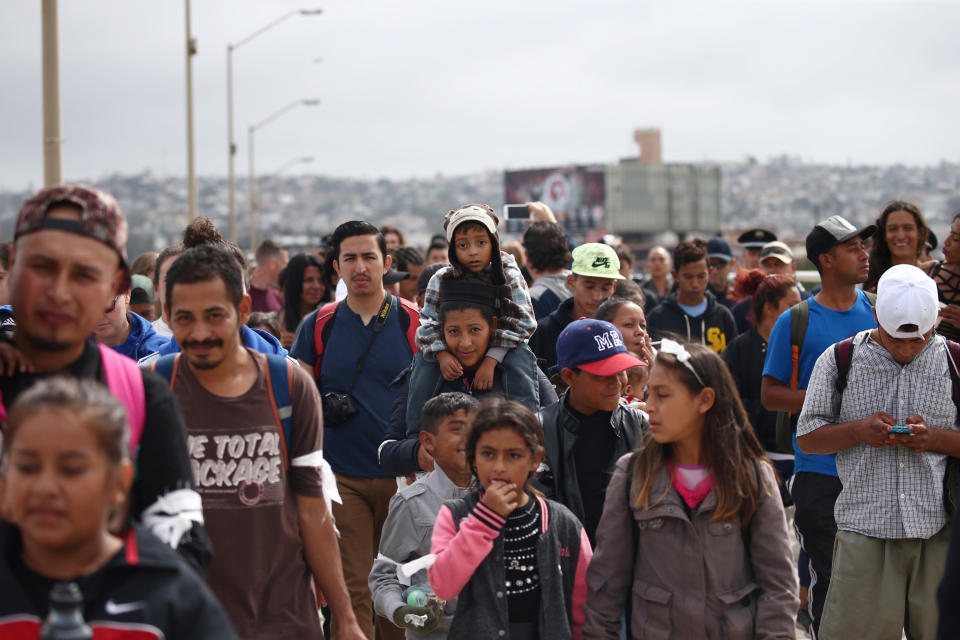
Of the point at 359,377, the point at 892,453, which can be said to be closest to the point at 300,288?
the point at 359,377

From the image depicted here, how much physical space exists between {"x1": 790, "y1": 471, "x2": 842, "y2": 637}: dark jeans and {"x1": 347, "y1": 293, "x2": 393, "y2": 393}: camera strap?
248cm

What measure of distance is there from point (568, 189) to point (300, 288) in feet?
296

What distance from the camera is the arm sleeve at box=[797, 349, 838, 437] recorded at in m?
5.23

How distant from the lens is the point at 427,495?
494 cm

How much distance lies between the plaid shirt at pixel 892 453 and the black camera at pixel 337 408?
253 cm

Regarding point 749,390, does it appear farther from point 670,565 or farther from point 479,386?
point 670,565

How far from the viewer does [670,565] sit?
397 cm

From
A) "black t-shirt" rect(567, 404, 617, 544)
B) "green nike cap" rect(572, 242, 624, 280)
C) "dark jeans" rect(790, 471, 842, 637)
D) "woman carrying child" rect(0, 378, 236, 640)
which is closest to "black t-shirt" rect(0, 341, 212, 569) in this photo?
"woman carrying child" rect(0, 378, 236, 640)

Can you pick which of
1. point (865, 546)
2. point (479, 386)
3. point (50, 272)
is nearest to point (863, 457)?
point (865, 546)

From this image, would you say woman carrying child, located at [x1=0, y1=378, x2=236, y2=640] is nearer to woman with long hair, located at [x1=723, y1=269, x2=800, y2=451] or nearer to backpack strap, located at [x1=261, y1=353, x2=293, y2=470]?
backpack strap, located at [x1=261, y1=353, x2=293, y2=470]

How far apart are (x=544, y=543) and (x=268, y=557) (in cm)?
105

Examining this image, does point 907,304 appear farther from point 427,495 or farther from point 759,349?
point 759,349

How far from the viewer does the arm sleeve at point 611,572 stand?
4.00 metres

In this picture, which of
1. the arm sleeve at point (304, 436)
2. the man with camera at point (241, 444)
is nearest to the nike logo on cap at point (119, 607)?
the man with camera at point (241, 444)
